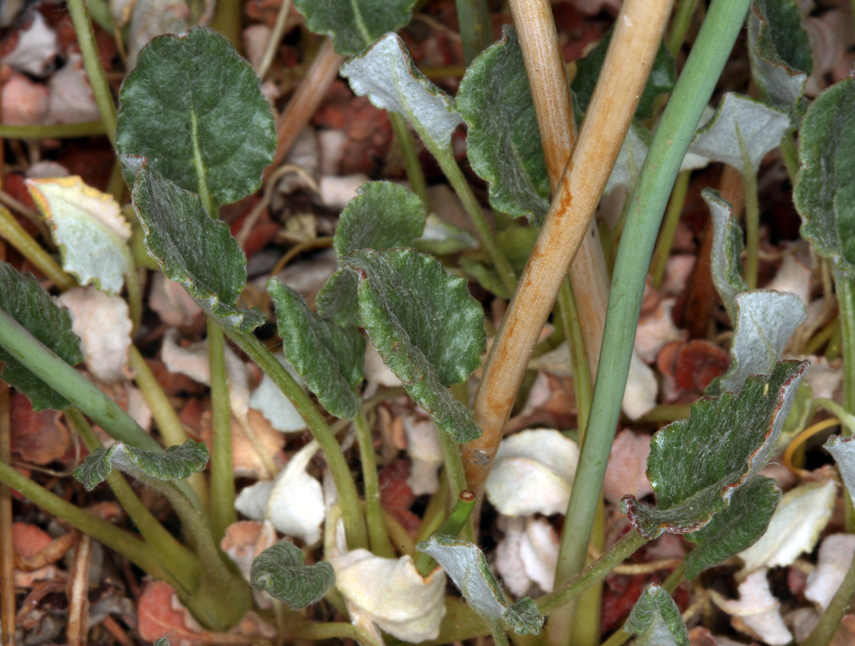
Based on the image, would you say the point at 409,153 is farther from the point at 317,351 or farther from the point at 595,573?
the point at 595,573

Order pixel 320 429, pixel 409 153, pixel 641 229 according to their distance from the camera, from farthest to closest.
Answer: pixel 409 153
pixel 320 429
pixel 641 229

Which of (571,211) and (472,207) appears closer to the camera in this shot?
(571,211)

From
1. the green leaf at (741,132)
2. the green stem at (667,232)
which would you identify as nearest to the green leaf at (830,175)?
the green leaf at (741,132)

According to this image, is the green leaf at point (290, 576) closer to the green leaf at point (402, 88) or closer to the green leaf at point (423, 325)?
the green leaf at point (423, 325)

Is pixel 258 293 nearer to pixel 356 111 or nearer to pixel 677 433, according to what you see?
pixel 356 111

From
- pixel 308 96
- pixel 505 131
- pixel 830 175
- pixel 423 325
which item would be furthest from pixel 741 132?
pixel 308 96

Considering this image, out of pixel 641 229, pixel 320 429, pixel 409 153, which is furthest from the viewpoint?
pixel 409 153

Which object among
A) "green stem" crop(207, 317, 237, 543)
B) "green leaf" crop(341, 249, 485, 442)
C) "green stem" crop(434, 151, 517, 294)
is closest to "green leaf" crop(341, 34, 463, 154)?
"green stem" crop(434, 151, 517, 294)

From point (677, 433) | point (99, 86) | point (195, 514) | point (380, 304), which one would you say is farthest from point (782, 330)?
point (99, 86)
